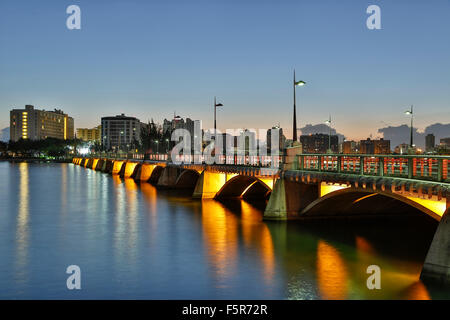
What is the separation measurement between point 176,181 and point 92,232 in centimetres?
3934

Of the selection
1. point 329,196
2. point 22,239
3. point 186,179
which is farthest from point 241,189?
point 22,239

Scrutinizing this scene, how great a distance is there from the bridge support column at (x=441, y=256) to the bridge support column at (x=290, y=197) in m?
16.6

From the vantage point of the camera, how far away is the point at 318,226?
35.6 metres

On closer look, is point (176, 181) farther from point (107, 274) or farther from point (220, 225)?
point (107, 274)

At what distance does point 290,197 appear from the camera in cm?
3669

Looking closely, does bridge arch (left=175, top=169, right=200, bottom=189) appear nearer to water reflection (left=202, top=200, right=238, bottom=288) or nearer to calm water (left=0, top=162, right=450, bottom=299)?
water reflection (left=202, top=200, right=238, bottom=288)

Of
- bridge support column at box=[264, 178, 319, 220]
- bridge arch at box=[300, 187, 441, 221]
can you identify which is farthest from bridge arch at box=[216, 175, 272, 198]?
bridge arch at box=[300, 187, 441, 221]

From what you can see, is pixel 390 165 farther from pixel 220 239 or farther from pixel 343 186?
pixel 220 239

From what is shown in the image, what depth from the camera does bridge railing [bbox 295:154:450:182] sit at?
2145 cm

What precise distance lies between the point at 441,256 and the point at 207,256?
14263 mm

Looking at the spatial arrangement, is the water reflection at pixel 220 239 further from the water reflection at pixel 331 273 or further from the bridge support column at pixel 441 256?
the bridge support column at pixel 441 256

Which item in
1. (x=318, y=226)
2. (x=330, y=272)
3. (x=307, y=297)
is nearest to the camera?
(x=307, y=297)
